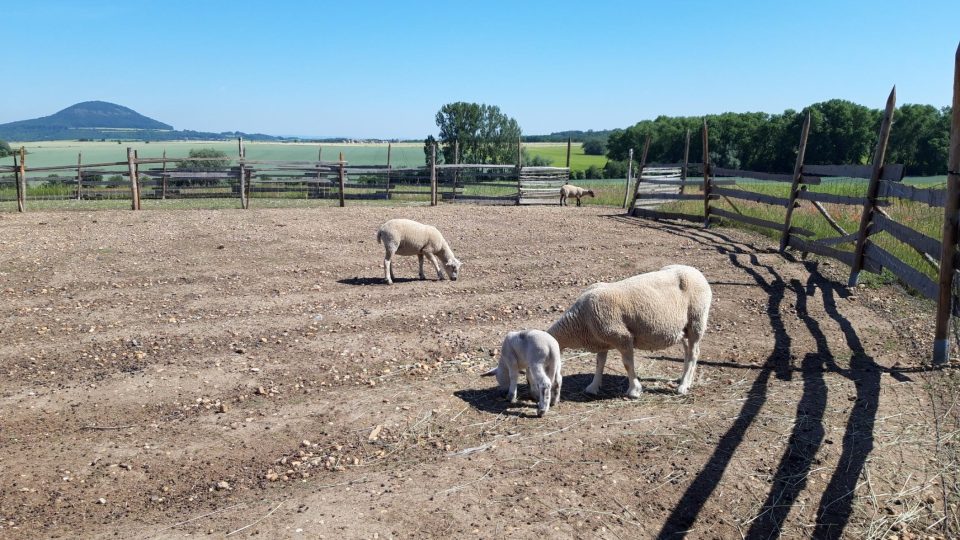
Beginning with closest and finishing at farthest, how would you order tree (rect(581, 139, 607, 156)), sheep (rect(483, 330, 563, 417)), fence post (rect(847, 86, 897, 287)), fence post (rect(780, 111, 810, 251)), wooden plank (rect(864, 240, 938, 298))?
sheep (rect(483, 330, 563, 417)) < wooden plank (rect(864, 240, 938, 298)) < fence post (rect(847, 86, 897, 287)) < fence post (rect(780, 111, 810, 251)) < tree (rect(581, 139, 607, 156))

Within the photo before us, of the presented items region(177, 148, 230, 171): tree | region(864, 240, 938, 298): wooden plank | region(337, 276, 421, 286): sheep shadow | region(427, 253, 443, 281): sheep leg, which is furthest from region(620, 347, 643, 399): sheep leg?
region(177, 148, 230, 171): tree

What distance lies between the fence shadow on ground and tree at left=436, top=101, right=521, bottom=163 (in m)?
46.3

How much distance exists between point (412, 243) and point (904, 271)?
681 centimetres

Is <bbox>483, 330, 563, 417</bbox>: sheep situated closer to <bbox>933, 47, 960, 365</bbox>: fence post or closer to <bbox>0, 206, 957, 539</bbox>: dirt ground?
<bbox>0, 206, 957, 539</bbox>: dirt ground

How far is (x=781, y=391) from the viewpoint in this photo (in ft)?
19.9

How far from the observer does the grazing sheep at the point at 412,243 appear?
10867 mm

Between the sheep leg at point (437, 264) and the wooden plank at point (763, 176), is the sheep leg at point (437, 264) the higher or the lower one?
the lower one

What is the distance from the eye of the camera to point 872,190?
9.75 metres

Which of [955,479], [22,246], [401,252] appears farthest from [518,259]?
[22,246]

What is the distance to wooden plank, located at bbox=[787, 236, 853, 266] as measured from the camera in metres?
Result: 10.6

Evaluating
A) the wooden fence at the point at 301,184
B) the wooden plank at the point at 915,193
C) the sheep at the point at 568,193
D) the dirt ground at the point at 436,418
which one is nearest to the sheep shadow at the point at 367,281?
the dirt ground at the point at 436,418

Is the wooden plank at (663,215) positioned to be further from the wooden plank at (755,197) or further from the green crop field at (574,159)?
the green crop field at (574,159)

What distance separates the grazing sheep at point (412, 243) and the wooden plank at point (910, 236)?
6152 mm

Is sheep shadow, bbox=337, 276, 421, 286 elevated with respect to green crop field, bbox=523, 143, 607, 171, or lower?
lower
